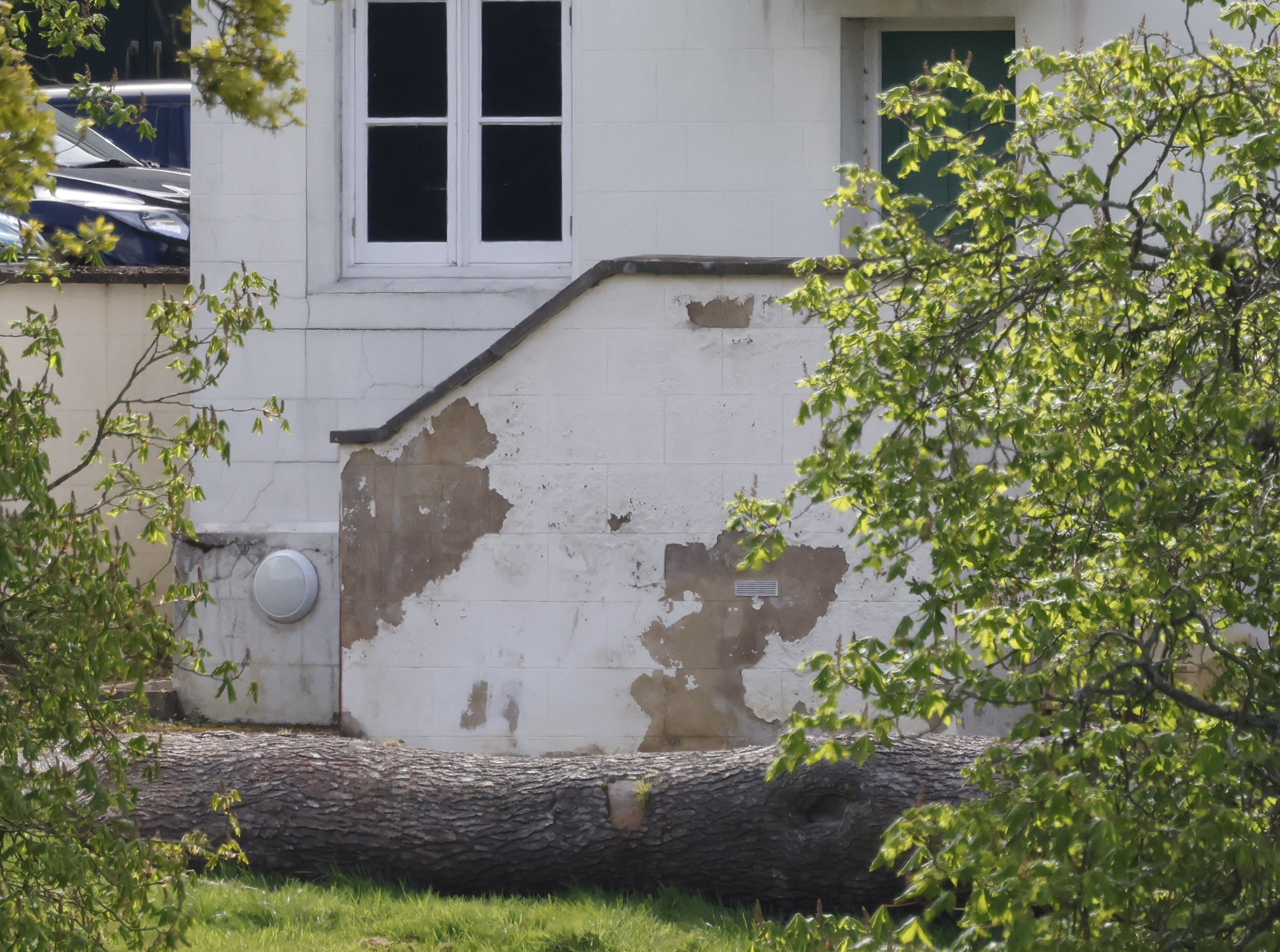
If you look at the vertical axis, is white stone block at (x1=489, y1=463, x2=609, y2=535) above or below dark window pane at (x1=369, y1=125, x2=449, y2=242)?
below

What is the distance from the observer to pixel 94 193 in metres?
10.3

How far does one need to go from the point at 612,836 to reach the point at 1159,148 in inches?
215

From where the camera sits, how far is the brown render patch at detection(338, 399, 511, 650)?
7.52 m

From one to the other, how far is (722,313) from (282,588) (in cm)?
319

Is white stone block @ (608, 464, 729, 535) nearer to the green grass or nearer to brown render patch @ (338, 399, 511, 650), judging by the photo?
brown render patch @ (338, 399, 511, 650)

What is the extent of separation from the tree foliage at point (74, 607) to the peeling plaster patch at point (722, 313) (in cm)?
380

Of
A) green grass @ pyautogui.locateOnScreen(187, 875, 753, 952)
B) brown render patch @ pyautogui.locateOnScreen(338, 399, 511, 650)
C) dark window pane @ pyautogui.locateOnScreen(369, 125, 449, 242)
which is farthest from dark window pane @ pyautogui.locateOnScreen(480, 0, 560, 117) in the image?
green grass @ pyautogui.locateOnScreen(187, 875, 753, 952)

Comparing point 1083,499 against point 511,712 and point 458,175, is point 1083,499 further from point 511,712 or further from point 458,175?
point 458,175

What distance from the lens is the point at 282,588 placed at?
847 cm

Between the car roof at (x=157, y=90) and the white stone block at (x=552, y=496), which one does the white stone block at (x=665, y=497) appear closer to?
the white stone block at (x=552, y=496)

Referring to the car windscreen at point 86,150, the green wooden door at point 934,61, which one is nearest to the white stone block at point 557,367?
the green wooden door at point 934,61

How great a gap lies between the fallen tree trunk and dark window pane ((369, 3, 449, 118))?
4883 millimetres

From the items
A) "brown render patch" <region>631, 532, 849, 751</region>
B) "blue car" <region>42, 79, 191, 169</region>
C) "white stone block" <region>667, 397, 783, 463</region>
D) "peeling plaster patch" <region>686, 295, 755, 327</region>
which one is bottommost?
"brown render patch" <region>631, 532, 849, 751</region>

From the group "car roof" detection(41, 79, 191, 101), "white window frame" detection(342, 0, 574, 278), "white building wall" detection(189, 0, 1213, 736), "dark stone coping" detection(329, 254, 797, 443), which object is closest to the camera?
"dark stone coping" detection(329, 254, 797, 443)
